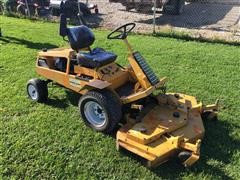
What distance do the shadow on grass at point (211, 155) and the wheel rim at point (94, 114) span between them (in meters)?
0.27

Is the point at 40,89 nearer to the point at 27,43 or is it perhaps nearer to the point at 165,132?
the point at 165,132

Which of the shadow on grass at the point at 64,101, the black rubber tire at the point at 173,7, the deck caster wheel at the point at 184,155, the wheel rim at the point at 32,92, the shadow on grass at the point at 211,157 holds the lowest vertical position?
the shadow on grass at the point at 211,157

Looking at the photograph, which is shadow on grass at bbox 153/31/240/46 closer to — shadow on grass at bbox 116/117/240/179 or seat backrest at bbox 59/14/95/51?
shadow on grass at bbox 116/117/240/179

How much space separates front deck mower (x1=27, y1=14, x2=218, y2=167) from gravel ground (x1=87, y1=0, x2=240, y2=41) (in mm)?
5059

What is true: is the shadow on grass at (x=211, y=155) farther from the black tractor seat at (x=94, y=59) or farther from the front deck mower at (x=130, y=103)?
the black tractor seat at (x=94, y=59)

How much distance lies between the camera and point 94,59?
5375mm

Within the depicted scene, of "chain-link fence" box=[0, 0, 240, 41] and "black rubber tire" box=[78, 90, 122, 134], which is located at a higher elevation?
"chain-link fence" box=[0, 0, 240, 41]

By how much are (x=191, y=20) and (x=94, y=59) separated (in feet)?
26.0

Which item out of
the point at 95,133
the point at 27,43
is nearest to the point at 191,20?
the point at 27,43

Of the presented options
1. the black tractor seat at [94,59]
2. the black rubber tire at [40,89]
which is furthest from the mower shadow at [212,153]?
the black rubber tire at [40,89]

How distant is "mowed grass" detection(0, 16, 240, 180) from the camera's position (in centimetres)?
447

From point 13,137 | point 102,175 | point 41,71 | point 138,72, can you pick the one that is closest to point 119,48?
point 41,71

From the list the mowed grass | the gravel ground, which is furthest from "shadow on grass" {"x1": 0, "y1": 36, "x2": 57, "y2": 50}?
the gravel ground

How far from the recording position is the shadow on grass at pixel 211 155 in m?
4.40
